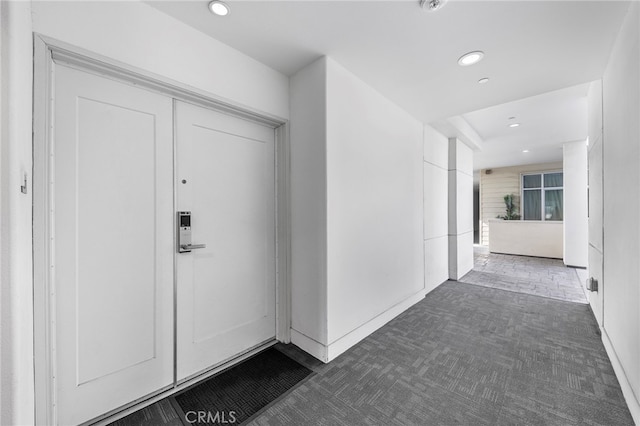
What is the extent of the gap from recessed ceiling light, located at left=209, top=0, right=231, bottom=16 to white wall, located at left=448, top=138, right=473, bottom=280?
455 cm

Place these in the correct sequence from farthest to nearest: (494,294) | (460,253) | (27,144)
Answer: (460,253) < (494,294) < (27,144)

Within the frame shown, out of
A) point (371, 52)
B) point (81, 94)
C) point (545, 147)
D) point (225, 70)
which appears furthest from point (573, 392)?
point (545, 147)

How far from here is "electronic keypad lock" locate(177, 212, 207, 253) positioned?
6.33 ft

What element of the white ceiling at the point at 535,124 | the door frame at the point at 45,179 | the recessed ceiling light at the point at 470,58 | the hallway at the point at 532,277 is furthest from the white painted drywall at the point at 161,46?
the hallway at the point at 532,277

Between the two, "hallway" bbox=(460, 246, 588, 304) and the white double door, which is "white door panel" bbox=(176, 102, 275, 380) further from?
"hallway" bbox=(460, 246, 588, 304)

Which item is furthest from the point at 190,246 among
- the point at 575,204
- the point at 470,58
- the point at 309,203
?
the point at 575,204

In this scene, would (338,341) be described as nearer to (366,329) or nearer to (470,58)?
(366,329)

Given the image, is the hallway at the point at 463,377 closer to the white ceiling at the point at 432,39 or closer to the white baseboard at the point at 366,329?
the white baseboard at the point at 366,329

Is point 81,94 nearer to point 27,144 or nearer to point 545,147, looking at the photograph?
point 27,144

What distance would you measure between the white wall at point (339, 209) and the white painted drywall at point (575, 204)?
5.59 m

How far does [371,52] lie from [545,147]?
6625 millimetres

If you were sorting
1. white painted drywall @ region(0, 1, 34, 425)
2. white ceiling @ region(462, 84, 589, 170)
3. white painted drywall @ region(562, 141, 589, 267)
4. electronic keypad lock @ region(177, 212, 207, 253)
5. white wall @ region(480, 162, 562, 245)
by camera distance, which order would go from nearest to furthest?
white painted drywall @ region(0, 1, 34, 425) → electronic keypad lock @ region(177, 212, 207, 253) → white ceiling @ region(462, 84, 589, 170) → white painted drywall @ region(562, 141, 589, 267) → white wall @ region(480, 162, 562, 245)

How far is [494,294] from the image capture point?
3982 mm

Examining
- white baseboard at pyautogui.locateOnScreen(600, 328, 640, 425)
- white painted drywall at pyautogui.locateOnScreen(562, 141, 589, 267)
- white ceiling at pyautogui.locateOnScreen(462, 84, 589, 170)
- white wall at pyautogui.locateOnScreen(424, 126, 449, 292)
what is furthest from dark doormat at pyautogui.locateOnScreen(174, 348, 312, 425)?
white painted drywall at pyautogui.locateOnScreen(562, 141, 589, 267)
